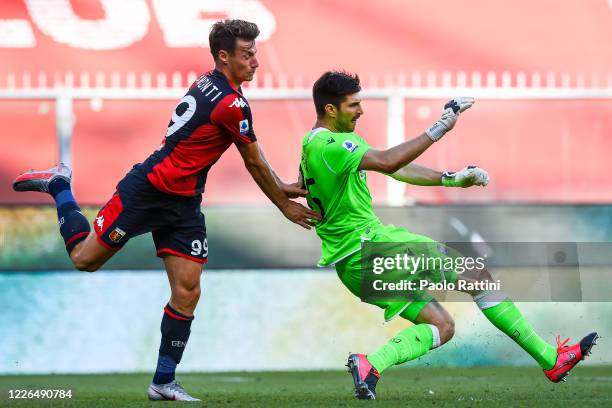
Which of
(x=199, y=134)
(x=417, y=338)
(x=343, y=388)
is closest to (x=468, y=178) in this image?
(x=417, y=338)

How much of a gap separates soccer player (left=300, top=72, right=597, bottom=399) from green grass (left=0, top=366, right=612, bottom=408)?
0.28 m

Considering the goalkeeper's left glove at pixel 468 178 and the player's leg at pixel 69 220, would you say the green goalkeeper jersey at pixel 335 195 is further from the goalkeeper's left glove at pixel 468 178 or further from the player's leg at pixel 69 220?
the player's leg at pixel 69 220

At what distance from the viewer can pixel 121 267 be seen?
9570mm

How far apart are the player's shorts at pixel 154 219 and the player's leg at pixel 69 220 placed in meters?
0.12

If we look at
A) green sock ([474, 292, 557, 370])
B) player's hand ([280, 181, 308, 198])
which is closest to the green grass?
green sock ([474, 292, 557, 370])

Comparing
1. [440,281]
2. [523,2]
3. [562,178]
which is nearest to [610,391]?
[440,281]

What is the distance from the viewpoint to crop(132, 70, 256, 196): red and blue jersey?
21.6ft

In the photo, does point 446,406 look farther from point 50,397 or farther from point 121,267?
point 121,267

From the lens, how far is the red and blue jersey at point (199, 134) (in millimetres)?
6574

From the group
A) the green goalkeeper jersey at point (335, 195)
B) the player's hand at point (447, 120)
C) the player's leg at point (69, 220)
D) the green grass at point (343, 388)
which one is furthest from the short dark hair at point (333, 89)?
the green grass at point (343, 388)

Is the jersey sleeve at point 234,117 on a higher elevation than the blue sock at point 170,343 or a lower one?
higher

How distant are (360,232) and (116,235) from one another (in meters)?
1.22

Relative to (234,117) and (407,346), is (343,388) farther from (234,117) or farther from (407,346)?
(234,117)

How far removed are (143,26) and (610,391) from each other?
12.0m
